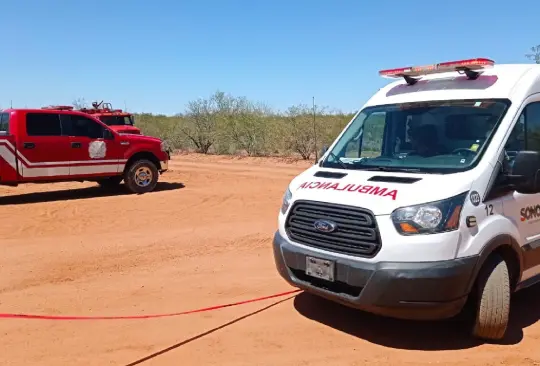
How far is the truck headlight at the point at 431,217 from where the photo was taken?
3971mm

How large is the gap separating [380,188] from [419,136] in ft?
3.56

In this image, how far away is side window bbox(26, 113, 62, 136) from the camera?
1174 centimetres

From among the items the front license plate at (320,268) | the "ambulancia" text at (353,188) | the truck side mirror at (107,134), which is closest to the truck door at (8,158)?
the truck side mirror at (107,134)

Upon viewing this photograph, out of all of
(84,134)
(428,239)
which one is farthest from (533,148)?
(84,134)

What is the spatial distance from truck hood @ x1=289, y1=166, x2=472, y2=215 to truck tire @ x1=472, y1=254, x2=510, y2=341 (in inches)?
28.4

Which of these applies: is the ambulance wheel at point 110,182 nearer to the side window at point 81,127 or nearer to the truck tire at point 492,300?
the side window at point 81,127

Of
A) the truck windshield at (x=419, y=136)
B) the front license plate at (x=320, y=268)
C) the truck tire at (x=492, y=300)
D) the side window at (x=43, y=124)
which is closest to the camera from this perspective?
the truck tire at (x=492, y=300)

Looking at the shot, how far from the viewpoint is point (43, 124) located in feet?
39.2

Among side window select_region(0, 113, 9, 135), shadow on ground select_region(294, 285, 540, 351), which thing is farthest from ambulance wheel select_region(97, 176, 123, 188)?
shadow on ground select_region(294, 285, 540, 351)

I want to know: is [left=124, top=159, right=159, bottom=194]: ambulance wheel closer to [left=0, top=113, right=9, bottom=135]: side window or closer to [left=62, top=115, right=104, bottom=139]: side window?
[left=62, top=115, right=104, bottom=139]: side window

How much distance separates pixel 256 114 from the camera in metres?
28.9

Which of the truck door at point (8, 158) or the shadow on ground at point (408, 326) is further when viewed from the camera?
the truck door at point (8, 158)

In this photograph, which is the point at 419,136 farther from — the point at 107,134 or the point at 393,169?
the point at 107,134

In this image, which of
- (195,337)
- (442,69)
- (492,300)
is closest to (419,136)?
(442,69)
